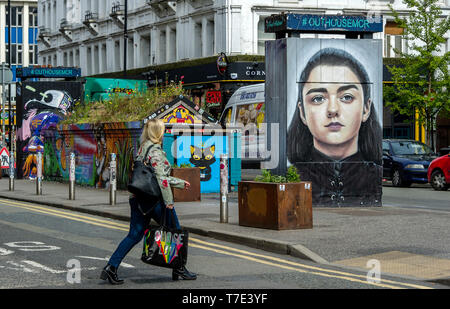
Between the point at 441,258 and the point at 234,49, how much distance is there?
32.0m

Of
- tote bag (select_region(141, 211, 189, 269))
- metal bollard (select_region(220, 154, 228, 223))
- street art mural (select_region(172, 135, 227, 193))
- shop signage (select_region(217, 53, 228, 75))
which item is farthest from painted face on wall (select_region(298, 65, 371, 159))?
shop signage (select_region(217, 53, 228, 75))

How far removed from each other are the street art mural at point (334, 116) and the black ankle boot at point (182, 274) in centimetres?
838

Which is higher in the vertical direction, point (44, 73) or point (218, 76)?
point (218, 76)

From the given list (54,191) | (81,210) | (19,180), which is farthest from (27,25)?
(81,210)

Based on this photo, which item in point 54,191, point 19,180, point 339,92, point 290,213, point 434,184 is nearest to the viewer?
point 290,213

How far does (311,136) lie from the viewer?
701 inches

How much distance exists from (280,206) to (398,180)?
51.0 ft

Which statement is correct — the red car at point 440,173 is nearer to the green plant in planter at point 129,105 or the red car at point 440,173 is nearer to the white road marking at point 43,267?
the green plant in planter at point 129,105

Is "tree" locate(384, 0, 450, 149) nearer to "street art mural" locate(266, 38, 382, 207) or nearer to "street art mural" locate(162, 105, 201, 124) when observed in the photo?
"street art mural" locate(162, 105, 201, 124)

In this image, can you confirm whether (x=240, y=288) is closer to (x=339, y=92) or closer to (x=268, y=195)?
(x=268, y=195)

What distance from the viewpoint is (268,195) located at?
45.5ft

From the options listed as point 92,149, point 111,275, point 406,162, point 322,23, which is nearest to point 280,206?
point 111,275

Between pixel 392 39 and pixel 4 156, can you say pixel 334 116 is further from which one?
pixel 392 39

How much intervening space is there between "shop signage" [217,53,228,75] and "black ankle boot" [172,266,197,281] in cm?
3219
